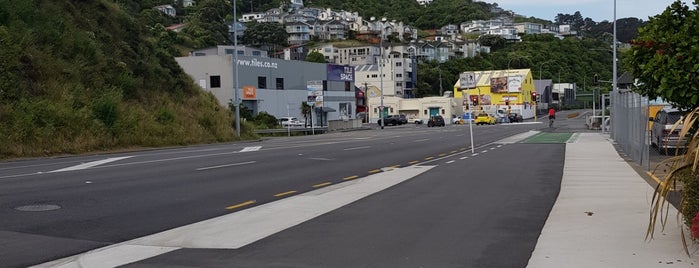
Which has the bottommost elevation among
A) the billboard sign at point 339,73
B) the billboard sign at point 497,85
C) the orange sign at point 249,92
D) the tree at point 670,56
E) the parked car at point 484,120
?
the parked car at point 484,120

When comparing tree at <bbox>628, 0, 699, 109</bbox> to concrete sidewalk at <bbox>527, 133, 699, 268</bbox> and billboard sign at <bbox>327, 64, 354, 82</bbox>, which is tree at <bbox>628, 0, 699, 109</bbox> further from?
billboard sign at <bbox>327, 64, 354, 82</bbox>

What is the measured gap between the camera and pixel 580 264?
6.82m

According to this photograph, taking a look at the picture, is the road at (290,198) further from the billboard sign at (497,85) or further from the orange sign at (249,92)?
the billboard sign at (497,85)

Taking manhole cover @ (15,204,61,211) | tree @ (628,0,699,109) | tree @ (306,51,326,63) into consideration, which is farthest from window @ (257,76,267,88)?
tree @ (628,0,699,109)

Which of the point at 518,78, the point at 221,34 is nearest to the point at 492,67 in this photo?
the point at 518,78

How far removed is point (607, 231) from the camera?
8484mm

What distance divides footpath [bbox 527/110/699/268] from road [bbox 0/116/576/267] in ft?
0.97

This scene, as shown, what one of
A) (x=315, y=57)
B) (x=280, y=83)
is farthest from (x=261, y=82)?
(x=315, y=57)

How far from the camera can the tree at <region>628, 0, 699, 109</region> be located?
7941mm

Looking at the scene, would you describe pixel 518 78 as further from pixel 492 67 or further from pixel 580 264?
pixel 580 264

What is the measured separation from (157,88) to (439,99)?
218 ft

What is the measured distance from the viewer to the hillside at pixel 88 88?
26578 millimetres

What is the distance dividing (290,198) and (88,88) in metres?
23.2

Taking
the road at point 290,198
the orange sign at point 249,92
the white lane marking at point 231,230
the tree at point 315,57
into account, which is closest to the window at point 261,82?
the orange sign at point 249,92
